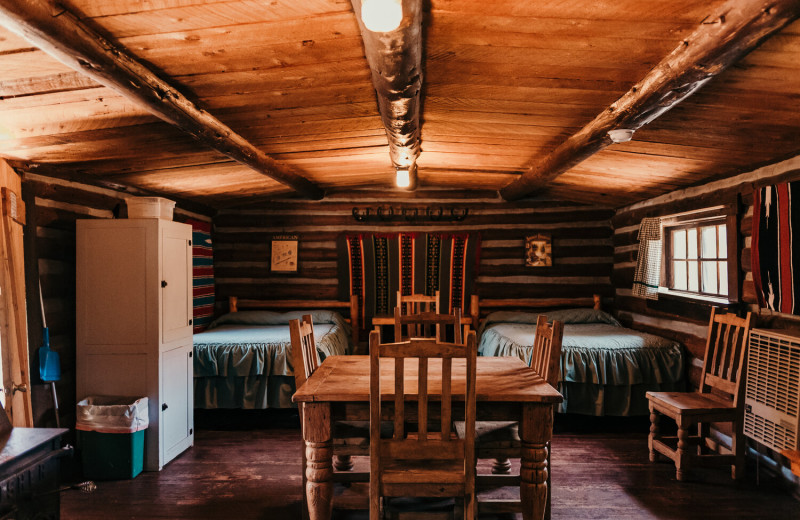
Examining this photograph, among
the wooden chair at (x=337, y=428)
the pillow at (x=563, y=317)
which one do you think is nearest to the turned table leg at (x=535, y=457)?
the wooden chair at (x=337, y=428)

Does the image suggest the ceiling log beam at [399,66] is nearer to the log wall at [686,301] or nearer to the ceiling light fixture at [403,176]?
the ceiling light fixture at [403,176]

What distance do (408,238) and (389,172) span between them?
3.99 feet

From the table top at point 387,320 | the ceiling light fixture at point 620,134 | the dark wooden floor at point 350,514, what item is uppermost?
the ceiling light fixture at point 620,134

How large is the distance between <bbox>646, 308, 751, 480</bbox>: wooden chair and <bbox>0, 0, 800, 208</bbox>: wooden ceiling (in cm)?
133

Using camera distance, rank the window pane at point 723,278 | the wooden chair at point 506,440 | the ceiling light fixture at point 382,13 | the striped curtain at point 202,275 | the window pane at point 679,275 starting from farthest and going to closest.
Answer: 1. the striped curtain at point 202,275
2. the window pane at point 679,275
3. the window pane at point 723,278
4. the wooden chair at point 506,440
5. the ceiling light fixture at point 382,13

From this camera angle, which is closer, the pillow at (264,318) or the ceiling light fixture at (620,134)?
the ceiling light fixture at (620,134)

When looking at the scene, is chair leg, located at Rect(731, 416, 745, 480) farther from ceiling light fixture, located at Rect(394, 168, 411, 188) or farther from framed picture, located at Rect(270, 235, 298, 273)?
framed picture, located at Rect(270, 235, 298, 273)

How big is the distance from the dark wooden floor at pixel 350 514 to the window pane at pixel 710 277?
1.51 meters

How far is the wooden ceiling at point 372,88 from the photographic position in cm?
201

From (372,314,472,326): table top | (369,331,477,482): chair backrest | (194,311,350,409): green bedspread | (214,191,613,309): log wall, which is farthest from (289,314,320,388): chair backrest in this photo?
(214,191,613,309): log wall

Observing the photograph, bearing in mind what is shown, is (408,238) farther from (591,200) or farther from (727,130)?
(727,130)

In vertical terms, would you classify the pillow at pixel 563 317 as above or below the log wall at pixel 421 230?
below

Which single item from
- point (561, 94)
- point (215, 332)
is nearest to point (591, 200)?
point (561, 94)

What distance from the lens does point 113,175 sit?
4.26m
